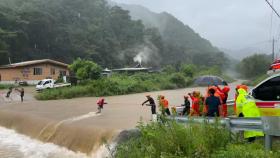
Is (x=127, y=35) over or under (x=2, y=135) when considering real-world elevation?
over

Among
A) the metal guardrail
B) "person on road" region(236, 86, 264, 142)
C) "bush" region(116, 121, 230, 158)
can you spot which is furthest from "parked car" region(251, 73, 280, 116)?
"bush" region(116, 121, 230, 158)

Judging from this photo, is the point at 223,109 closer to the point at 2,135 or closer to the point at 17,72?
the point at 2,135

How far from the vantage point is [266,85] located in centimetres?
1063

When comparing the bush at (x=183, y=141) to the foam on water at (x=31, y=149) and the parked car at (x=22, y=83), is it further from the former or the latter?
the parked car at (x=22, y=83)

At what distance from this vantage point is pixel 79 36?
91.3 m

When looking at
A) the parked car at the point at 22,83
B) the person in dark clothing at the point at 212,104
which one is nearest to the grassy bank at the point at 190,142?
the person in dark clothing at the point at 212,104

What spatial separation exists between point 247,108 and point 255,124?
1.06 meters

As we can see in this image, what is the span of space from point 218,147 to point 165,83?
5316 centimetres

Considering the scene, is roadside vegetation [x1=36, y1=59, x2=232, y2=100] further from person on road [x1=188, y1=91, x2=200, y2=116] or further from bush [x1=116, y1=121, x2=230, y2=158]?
bush [x1=116, y1=121, x2=230, y2=158]

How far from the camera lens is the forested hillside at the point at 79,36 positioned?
72812mm

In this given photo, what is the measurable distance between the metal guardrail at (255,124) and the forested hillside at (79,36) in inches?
2257

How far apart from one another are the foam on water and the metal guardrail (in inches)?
213

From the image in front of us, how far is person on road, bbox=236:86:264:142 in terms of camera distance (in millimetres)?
9483

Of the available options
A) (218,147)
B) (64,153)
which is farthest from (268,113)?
(64,153)
